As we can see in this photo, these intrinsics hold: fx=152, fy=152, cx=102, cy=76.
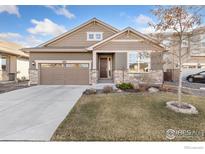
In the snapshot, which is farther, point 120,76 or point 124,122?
point 120,76

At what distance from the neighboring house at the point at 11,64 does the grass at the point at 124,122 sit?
1484cm

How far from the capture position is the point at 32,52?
13.6 meters

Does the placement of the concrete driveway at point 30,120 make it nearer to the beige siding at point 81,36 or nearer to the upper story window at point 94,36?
the beige siding at point 81,36

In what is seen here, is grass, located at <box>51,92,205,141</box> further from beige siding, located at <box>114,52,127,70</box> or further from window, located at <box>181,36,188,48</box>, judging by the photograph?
beige siding, located at <box>114,52,127,70</box>

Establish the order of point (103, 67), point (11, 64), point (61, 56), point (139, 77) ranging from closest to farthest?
1. point (139, 77)
2. point (61, 56)
3. point (103, 67)
4. point (11, 64)


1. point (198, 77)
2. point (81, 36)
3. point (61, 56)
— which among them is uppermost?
point (81, 36)

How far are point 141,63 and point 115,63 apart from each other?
2.17 metres

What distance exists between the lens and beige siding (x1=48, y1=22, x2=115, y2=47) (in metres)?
15.6

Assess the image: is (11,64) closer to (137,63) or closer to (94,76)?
(94,76)

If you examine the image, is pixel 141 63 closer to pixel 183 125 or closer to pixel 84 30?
pixel 84 30

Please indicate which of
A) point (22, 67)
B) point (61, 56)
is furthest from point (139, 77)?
point (22, 67)

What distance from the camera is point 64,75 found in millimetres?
13477

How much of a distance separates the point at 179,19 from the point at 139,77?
7.46 m

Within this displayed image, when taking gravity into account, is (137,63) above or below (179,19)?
below
